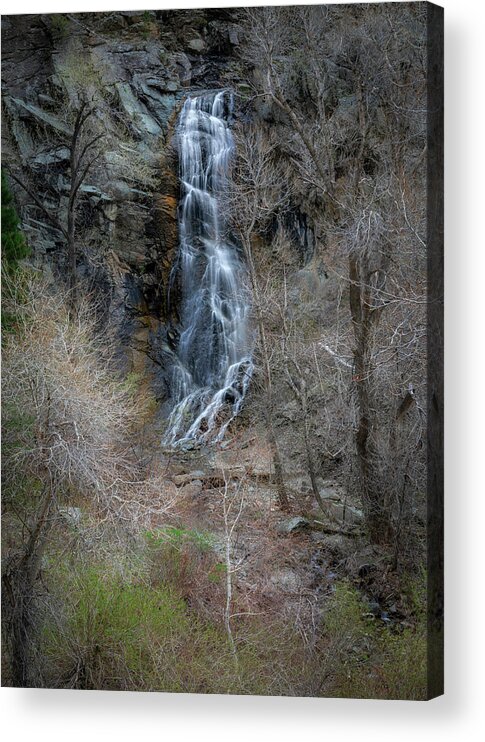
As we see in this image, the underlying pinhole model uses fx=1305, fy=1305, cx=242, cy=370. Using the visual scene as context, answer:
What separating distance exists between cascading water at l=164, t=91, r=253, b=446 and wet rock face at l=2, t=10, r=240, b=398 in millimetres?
121

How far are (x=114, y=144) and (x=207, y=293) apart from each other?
1.32m

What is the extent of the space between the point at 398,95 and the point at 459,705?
14.1 feet

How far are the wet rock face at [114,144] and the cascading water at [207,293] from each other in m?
0.12

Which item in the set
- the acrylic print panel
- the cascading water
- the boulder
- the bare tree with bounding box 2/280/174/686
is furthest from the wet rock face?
the boulder

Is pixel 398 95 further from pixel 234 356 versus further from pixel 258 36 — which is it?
pixel 234 356

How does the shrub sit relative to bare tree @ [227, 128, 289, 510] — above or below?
below

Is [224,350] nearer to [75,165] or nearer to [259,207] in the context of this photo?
[259,207]

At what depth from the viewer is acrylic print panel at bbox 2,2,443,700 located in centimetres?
918

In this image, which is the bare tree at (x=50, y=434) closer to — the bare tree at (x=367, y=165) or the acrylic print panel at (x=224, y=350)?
the acrylic print panel at (x=224, y=350)

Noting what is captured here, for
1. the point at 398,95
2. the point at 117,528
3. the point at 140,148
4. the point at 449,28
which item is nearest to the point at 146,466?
the point at 117,528

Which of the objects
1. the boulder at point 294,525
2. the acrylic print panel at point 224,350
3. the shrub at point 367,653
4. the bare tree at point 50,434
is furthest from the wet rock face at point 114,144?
the shrub at point 367,653

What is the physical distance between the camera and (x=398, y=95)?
30.1ft

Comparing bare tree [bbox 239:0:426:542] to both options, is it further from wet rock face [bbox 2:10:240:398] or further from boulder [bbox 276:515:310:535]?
wet rock face [bbox 2:10:240:398]

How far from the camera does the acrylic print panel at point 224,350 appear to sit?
9.18 m
